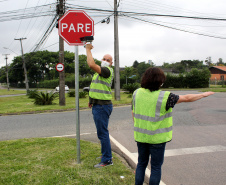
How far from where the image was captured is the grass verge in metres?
3.25

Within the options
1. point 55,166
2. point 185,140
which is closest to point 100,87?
point 55,166

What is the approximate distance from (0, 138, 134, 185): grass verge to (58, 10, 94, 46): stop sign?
200 cm

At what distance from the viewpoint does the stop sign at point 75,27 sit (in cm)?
364

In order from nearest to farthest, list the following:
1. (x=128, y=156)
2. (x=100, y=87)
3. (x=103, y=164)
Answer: (x=100, y=87)
(x=103, y=164)
(x=128, y=156)

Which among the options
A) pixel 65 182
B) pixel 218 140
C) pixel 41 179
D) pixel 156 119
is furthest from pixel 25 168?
pixel 218 140

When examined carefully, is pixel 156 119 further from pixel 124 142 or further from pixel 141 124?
pixel 124 142

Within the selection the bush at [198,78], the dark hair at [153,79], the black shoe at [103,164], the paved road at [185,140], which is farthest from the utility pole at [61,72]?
the bush at [198,78]

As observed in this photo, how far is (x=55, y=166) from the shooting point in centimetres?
371

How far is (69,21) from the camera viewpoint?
12.0ft

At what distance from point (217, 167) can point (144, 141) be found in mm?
2002

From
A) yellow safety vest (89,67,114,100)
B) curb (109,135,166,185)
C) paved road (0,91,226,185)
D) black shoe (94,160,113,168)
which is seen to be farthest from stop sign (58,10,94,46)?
paved road (0,91,226,185)

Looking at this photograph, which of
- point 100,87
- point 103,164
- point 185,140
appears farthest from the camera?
point 185,140

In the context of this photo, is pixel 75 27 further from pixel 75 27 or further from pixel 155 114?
pixel 155 114

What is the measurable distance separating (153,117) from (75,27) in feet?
6.60
